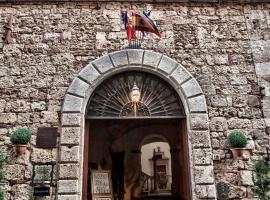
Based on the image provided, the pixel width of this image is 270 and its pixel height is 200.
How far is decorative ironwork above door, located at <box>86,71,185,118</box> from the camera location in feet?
15.7

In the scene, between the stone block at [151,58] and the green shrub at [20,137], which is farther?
the stone block at [151,58]

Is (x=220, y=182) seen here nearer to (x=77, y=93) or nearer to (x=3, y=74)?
(x=77, y=93)

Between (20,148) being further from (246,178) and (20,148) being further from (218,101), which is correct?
(246,178)

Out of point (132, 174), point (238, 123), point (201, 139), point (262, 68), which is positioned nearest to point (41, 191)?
point (201, 139)

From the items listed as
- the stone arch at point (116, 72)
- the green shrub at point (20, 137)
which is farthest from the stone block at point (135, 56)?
the green shrub at point (20, 137)

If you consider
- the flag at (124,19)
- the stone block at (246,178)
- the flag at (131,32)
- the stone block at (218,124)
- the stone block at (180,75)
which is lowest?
the stone block at (246,178)

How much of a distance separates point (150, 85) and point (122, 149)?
4.36m

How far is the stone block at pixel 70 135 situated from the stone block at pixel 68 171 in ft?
1.17

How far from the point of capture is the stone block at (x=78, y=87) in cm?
466

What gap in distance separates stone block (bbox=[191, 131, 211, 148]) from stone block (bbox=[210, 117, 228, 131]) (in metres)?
0.17

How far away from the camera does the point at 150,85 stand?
497 cm

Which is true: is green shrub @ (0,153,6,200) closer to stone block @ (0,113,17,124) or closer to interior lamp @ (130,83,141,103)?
stone block @ (0,113,17,124)

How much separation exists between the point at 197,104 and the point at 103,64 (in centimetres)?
168

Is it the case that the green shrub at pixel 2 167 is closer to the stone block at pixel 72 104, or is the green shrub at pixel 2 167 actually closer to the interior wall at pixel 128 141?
the stone block at pixel 72 104
